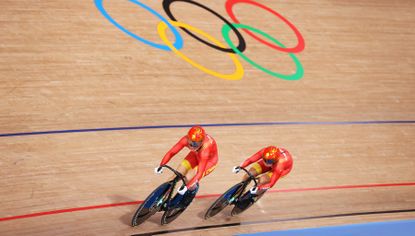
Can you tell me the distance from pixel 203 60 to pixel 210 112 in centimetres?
114

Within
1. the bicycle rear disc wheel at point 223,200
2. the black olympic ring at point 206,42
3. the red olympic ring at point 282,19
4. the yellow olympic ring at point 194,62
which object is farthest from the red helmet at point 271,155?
the red olympic ring at point 282,19

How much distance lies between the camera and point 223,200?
19.4 ft

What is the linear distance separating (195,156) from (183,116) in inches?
66.1

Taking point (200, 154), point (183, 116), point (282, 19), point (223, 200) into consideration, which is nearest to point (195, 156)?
point (200, 154)

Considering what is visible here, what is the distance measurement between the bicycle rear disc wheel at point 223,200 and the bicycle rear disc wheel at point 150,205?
64 cm

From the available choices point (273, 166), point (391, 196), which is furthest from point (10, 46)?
point (391, 196)

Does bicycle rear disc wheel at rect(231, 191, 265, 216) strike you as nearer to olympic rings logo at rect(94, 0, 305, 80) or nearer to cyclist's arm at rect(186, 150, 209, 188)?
cyclist's arm at rect(186, 150, 209, 188)

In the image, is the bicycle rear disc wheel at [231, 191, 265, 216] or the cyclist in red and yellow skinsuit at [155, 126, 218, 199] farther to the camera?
the bicycle rear disc wheel at [231, 191, 265, 216]

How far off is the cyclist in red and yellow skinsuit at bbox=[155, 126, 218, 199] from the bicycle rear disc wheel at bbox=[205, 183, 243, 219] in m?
0.37

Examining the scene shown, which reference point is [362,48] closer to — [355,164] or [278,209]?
[355,164]

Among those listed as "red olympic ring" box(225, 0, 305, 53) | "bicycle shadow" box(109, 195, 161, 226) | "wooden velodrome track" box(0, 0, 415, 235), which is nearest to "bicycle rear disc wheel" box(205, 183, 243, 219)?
"wooden velodrome track" box(0, 0, 415, 235)

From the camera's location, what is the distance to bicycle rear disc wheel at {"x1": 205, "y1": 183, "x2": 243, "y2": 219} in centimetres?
586

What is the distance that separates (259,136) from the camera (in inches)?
284

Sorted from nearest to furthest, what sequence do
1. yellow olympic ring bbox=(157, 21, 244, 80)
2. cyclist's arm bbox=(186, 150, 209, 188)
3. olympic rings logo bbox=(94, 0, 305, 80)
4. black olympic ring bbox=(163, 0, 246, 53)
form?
1. cyclist's arm bbox=(186, 150, 209, 188)
2. yellow olympic ring bbox=(157, 21, 244, 80)
3. olympic rings logo bbox=(94, 0, 305, 80)
4. black olympic ring bbox=(163, 0, 246, 53)
